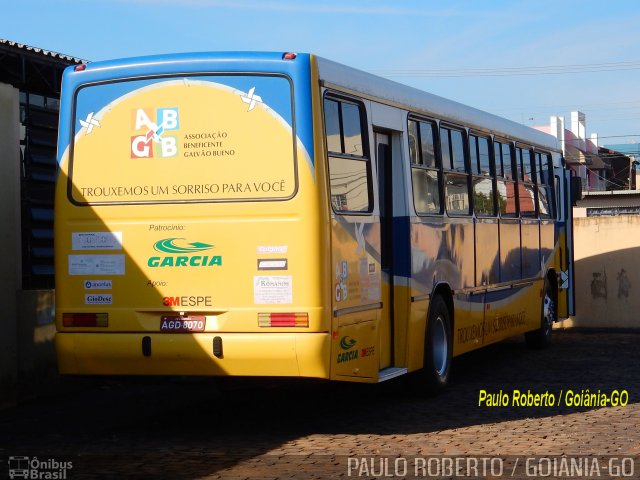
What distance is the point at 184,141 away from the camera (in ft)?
32.5

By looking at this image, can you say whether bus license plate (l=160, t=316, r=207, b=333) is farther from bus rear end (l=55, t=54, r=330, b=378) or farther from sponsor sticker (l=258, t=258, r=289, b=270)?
sponsor sticker (l=258, t=258, r=289, b=270)

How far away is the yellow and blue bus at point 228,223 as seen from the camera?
951cm

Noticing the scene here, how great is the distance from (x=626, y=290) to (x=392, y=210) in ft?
35.4

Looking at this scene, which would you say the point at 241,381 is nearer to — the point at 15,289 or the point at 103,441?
the point at 103,441

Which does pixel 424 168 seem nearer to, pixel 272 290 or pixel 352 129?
pixel 352 129

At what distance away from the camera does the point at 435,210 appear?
1247 centimetres

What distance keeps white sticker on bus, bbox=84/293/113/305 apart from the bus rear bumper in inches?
11.0

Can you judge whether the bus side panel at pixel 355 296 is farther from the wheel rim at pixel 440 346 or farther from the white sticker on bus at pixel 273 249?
the wheel rim at pixel 440 346

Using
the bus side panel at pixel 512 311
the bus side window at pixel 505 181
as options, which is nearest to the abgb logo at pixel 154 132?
the bus side panel at pixel 512 311

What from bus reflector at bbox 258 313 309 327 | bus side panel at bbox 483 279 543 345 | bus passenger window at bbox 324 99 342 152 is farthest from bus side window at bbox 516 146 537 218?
bus reflector at bbox 258 313 309 327

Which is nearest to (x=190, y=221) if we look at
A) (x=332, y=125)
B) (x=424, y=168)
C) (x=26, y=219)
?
(x=332, y=125)

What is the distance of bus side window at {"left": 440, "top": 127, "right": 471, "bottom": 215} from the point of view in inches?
509

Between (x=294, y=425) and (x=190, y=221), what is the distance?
7.11ft

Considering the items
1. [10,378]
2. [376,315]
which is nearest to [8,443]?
[10,378]
